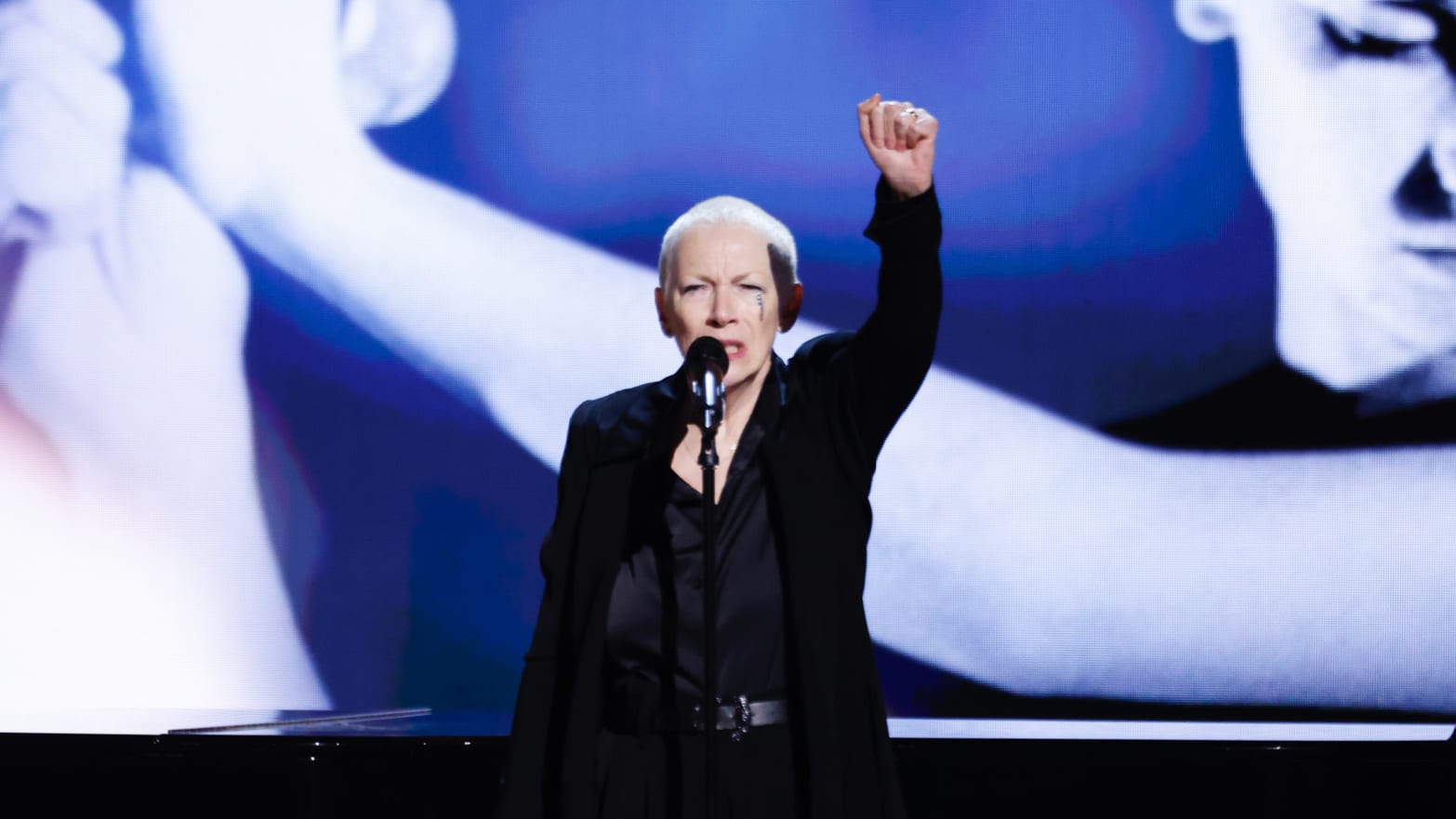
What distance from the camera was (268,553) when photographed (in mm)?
3543

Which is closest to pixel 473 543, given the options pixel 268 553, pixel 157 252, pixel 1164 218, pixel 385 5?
pixel 268 553

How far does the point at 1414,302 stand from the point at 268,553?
2.69 meters

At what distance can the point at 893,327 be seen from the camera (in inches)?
67.3

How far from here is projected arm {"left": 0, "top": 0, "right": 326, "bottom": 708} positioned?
11.7 ft

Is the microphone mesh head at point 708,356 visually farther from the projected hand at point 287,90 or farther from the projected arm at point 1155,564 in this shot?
the projected hand at point 287,90

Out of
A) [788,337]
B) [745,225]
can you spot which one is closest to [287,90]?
[788,337]

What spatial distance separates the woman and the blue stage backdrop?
1.50m

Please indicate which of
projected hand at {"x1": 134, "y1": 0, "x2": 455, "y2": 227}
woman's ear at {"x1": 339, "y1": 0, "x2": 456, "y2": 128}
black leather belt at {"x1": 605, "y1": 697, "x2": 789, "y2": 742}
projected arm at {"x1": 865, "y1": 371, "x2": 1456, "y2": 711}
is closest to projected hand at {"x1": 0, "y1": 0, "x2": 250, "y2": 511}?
projected hand at {"x1": 134, "y1": 0, "x2": 455, "y2": 227}

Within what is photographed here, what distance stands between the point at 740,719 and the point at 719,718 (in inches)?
1.0

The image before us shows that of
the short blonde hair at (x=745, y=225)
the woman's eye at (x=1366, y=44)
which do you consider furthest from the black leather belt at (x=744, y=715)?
the woman's eye at (x=1366, y=44)

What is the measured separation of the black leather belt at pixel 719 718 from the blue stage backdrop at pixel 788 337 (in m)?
1.59

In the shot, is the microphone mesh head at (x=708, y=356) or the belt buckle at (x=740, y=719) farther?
the belt buckle at (x=740, y=719)

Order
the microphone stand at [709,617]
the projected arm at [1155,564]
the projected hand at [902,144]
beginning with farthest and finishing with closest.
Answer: the projected arm at [1155,564] → the projected hand at [902,144] → the microphone stand at [709,617]

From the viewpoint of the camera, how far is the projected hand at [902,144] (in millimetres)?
1647
